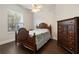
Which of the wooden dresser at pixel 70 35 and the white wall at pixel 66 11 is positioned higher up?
the white wall at pixel 66 11

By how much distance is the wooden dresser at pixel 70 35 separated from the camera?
1.88 metres

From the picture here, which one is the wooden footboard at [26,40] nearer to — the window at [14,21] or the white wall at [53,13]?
the window at [14,21]

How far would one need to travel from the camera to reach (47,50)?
1734 mm

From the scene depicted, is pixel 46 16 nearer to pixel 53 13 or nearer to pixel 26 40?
pixel 53 13

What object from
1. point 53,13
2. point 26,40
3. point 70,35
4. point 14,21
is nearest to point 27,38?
point 26,40

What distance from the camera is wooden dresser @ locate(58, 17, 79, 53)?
188 cm

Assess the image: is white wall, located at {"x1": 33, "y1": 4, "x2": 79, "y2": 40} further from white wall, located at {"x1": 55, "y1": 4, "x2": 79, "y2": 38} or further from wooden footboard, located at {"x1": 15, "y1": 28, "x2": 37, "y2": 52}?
wooden footboard, located at {"x1": 15, "y1": 28, "x2": 37, "y2": 52}

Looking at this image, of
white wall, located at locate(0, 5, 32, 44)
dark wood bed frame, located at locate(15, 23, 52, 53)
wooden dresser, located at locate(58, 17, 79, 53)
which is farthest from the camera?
wooden dresser, located at locate(58, 17, 79, 53)

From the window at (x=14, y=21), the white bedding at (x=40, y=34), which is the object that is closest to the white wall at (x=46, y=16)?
the white bedding at (x=40, y=34)

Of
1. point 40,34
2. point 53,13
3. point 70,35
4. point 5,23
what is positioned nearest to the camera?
point 5,23

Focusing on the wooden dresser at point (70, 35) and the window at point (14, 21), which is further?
the wooden dresser at point (70, 35)

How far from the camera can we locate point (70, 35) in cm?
202

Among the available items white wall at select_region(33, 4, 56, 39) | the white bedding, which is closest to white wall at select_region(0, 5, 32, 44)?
white wall at select_region(33, 4, 56, 39)
